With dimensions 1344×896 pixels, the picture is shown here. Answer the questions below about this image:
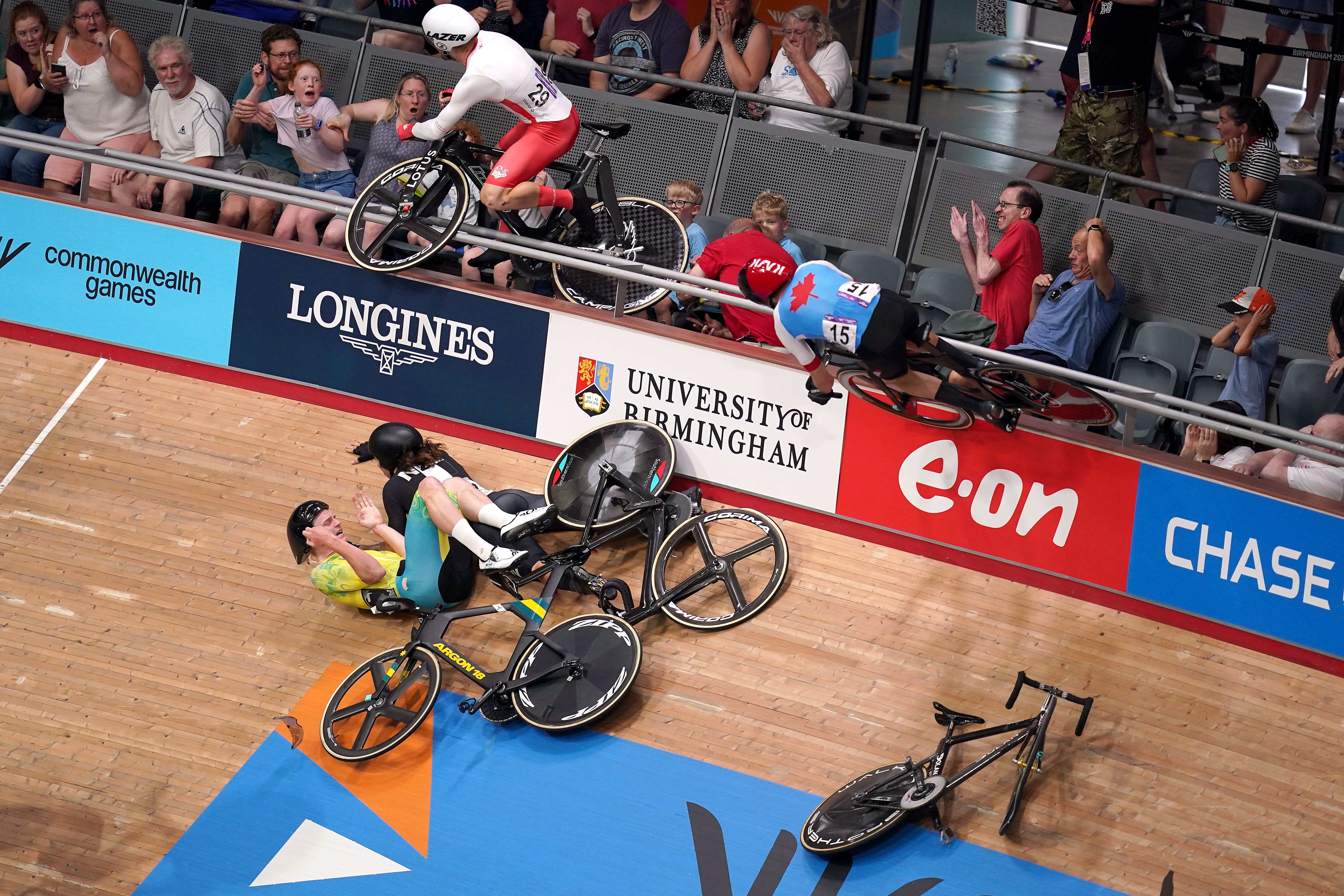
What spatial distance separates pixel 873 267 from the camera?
860 cm

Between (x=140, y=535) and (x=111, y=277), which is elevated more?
(x=111, y=277)

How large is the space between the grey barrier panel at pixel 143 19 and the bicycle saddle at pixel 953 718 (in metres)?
8.00

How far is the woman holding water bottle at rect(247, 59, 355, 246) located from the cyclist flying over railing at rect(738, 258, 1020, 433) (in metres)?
3.49

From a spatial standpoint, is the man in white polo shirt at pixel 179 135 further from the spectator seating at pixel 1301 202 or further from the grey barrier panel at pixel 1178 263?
the spectator seating at pixel 1301 202

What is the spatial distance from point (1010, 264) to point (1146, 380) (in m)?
1.11

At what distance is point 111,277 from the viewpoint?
28.2 feet

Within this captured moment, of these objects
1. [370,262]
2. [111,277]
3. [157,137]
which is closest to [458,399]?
[370,262]

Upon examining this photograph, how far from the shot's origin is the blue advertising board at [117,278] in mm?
8445

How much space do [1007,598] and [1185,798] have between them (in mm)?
1418

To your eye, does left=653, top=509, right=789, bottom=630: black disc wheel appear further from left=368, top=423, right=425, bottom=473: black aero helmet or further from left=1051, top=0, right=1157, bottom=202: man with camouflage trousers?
left=1051, top=0, right=1157, bottom=202: man with camouflage trousers

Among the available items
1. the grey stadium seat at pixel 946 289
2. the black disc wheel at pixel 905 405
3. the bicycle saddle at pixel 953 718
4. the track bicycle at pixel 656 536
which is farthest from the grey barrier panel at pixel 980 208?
the bicycle saddle at pixel 953 718

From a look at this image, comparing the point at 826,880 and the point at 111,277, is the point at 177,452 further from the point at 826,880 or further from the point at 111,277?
the point at 826,880

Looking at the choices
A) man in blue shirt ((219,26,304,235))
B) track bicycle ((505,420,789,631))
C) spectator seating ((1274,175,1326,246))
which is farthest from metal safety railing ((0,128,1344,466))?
spectator seating ((1274,175,1326,246))

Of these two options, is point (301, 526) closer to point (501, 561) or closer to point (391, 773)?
point (501, 561)
